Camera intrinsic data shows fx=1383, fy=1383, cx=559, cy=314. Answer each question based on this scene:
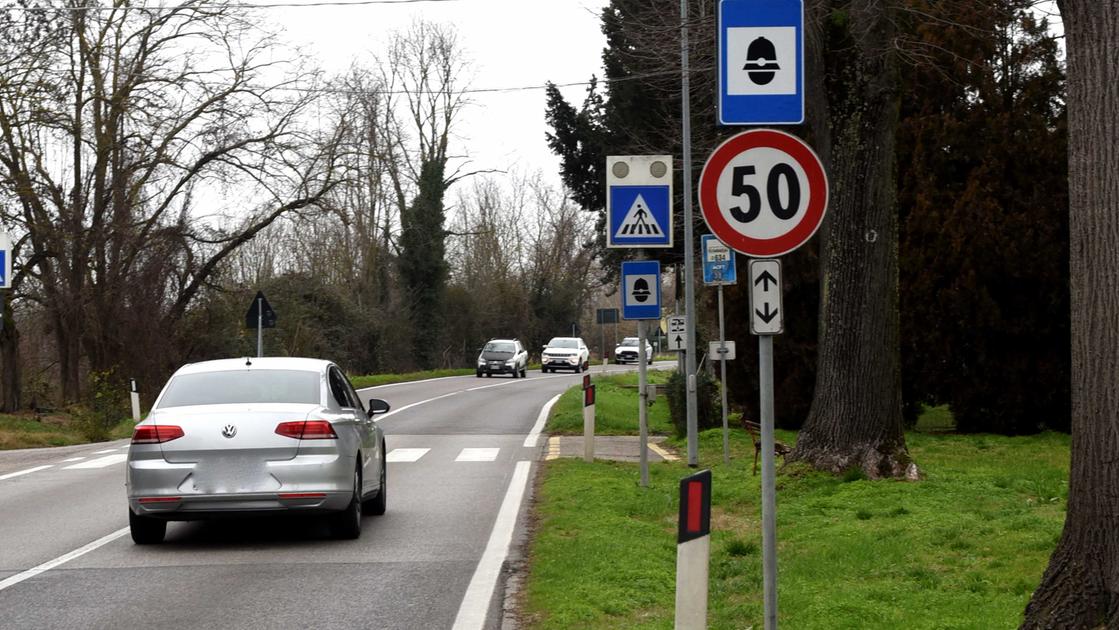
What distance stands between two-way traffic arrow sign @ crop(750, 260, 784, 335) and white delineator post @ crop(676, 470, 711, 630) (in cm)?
100

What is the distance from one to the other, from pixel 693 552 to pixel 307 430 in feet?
17.7

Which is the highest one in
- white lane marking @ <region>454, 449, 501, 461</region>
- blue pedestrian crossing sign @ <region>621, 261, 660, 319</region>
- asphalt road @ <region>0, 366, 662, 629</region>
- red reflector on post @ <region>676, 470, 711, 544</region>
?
blue pedestrian crossing sign @ <region>621, 261, 660, 319</region>

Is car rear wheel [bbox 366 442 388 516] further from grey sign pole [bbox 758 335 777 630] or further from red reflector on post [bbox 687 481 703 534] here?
red reflector on post [bbox 687 481 703 534]

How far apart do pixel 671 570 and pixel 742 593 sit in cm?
80

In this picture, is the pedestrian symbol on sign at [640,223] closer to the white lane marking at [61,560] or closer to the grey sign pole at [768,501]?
the white lane marking at [61,560]

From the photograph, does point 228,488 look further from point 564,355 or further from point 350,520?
point 564,355

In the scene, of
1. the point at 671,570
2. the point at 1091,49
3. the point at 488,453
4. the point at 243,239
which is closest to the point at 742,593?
the point at 671,570

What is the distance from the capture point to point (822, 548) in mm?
10219

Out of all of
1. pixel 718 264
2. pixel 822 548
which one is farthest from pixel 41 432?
pixel 822 548

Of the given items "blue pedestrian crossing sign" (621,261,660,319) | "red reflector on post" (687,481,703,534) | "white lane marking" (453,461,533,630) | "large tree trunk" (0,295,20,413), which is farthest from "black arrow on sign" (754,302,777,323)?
"large tree trunk" (0,295,20,413)

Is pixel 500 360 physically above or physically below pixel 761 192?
below

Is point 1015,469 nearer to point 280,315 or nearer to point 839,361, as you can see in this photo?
point 839,361

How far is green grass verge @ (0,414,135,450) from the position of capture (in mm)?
25453

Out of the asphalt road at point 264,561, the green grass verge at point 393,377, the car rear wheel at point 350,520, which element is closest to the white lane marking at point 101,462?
the asphalt road at point 264,561
